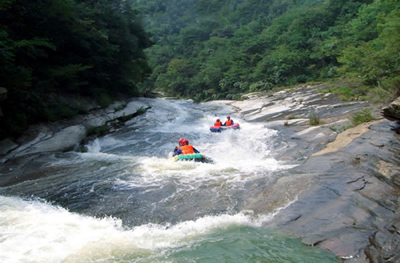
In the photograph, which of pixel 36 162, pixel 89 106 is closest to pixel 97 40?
pixel 89 106

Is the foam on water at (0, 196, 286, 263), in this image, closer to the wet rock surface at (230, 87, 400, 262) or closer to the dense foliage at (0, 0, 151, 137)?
the wet rock surface at (230, 87, 400, 262)

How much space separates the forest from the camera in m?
11.8

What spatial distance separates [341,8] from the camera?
35.5 metres

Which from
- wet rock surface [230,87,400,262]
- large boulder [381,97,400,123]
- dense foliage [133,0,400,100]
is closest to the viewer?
wet rock surface [230,87,400,262]

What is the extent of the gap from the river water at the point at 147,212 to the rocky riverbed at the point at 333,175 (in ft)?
1.08

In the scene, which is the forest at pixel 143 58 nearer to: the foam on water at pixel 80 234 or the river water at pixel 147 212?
the river water at pixel 147 212

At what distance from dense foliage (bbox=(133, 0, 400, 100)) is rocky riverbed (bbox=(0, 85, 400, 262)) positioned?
146 inches

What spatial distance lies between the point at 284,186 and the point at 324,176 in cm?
95

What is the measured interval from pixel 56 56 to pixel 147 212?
11.9 m

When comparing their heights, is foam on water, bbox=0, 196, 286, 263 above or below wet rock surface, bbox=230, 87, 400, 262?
above

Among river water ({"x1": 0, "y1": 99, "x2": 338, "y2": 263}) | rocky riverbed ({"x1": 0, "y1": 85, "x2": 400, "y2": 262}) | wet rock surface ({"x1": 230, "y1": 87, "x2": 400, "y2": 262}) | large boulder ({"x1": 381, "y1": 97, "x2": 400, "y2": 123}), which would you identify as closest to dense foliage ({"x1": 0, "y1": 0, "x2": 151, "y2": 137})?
rocky riverbed ({"x1": 0, "y1": 85, "x2": 400, "y2": 262})

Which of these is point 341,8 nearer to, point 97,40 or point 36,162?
point 97,40

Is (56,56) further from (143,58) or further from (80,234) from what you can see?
(80,234)

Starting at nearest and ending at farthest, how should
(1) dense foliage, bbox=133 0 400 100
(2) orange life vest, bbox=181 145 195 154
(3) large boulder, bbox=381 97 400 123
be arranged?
(3) large boulder, bbox=381 97 400 123
(2) orange life vest, bbox=181 145 195 154
(1) dense foliage, bbox=133 0 400 100
